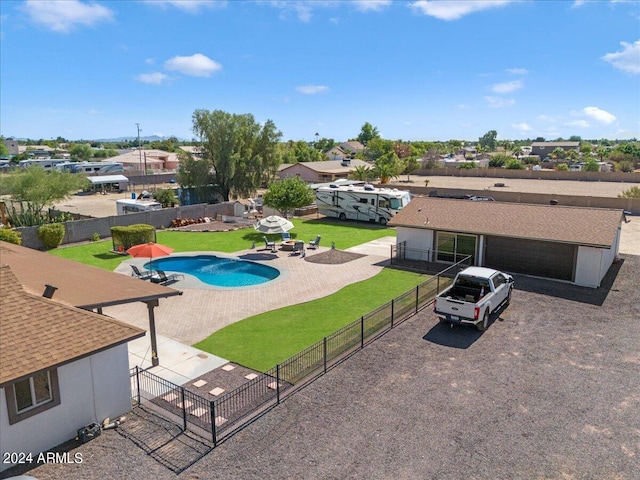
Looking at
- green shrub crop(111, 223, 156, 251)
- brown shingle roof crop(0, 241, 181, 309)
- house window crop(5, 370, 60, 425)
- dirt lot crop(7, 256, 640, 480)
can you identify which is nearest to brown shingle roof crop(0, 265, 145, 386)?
house window crop(5, 370, 60, 425)

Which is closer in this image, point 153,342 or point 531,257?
point 153,342

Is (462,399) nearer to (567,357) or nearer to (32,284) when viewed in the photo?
(567,357)

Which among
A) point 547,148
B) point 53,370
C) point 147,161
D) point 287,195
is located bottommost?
point 53,370

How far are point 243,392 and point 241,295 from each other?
375 inches

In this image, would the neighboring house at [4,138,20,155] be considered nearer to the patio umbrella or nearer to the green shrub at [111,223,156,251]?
the green shrub at [111,223,156,251]

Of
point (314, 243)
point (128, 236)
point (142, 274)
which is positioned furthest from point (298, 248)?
point (128, 236)

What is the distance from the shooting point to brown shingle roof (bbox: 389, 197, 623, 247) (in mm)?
23812

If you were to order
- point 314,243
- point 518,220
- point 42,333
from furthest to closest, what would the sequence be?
point 314,243
point 518,220
point 42,333

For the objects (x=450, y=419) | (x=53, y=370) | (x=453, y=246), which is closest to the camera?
(x=53, y=370)

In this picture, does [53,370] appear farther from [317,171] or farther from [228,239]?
[317,171]

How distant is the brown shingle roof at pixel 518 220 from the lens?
938 inches

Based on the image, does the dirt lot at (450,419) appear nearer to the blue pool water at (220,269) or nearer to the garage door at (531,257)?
the garage door at (531,257)

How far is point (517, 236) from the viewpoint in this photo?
81.6 ft

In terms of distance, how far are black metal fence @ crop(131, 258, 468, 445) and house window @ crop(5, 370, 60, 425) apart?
2409 mm
